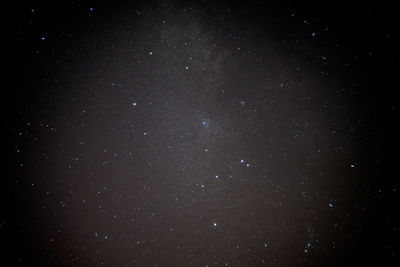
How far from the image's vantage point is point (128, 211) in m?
1.22

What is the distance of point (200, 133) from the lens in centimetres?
121

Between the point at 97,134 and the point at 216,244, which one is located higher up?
the point at 97,134

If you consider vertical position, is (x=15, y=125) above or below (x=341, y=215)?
above

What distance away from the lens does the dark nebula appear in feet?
3.68

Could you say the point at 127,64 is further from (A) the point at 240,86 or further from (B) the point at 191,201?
(B) the point at 191,201

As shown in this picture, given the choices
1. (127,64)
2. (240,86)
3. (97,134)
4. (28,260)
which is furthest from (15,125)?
(240,86)

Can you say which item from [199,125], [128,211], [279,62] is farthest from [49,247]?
[279,62]

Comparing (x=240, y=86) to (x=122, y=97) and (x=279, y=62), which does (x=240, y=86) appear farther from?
(x=122, y=97)

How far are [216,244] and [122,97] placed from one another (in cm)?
97

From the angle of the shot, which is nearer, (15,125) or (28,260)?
(15,125)

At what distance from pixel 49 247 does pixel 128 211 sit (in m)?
0.49

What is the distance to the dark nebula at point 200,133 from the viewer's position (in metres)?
1.12

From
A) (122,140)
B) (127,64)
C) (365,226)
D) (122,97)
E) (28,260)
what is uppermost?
(127,64)

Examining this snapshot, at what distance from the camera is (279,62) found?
1157 millimetres
